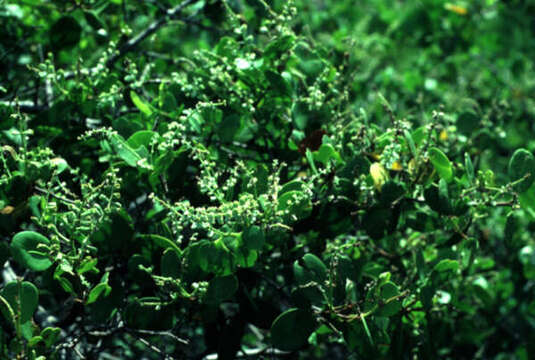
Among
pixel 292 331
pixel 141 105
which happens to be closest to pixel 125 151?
pixel 141 105

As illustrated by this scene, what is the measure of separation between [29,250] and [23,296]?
0.12 m

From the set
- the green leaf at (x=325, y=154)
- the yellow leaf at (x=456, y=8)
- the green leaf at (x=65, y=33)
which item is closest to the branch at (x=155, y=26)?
the green leaf at (x=65, y=33)

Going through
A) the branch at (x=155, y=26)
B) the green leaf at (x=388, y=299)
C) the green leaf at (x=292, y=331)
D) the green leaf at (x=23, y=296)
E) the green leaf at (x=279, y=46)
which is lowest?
the green leaf at (x=292, y=331)

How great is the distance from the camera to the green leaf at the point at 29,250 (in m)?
1.39

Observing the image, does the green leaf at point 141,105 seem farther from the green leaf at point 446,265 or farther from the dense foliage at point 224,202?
the green leaf at point 446,265

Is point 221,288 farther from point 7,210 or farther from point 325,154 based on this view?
point 7,210

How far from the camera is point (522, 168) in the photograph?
5.41ft

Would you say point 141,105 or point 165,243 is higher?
point 141,105

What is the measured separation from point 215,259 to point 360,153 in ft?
1.92

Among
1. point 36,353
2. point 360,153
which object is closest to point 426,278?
point 360,153

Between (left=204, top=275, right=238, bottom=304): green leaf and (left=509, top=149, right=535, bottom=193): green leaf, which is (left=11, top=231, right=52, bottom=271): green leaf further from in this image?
(left=509, top=149, right=535, bottom=193): green leaf

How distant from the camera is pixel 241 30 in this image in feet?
5.56

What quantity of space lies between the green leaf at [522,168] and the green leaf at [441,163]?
0.68 feet

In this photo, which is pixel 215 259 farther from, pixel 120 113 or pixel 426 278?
pixel 120 113
